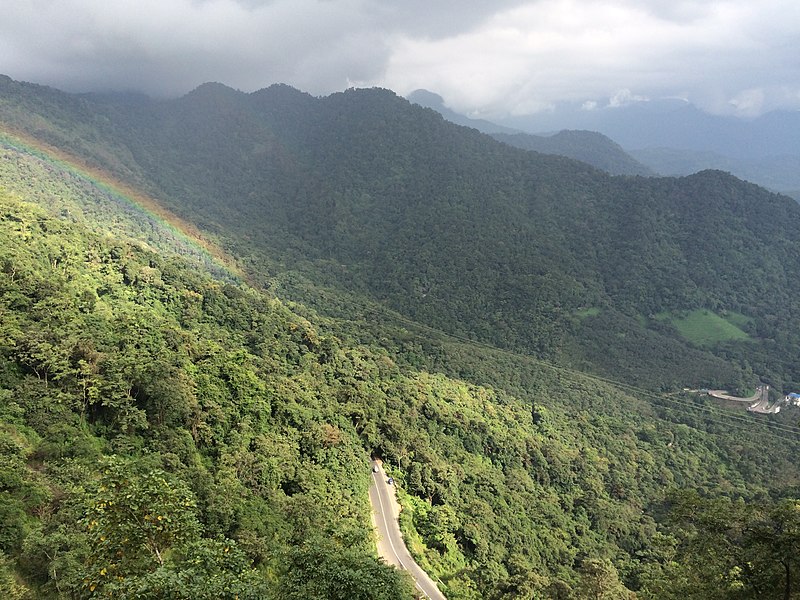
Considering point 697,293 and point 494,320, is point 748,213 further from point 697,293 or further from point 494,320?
point 494,320

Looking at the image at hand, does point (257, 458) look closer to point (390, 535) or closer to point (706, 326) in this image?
point (390, 535)

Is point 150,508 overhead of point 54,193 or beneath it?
beneath

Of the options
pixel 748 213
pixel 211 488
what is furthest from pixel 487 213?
pixel 211 488

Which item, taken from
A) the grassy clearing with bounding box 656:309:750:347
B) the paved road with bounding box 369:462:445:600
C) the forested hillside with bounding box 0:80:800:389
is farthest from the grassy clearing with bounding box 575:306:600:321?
the paved road with bounding box 369:462:445:600

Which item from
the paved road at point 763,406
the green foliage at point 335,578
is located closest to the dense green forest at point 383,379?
the green foliage at point 335,578

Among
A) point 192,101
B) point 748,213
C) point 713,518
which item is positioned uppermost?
point 192,101

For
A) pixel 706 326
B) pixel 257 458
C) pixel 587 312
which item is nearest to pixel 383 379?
pixel 257 458
